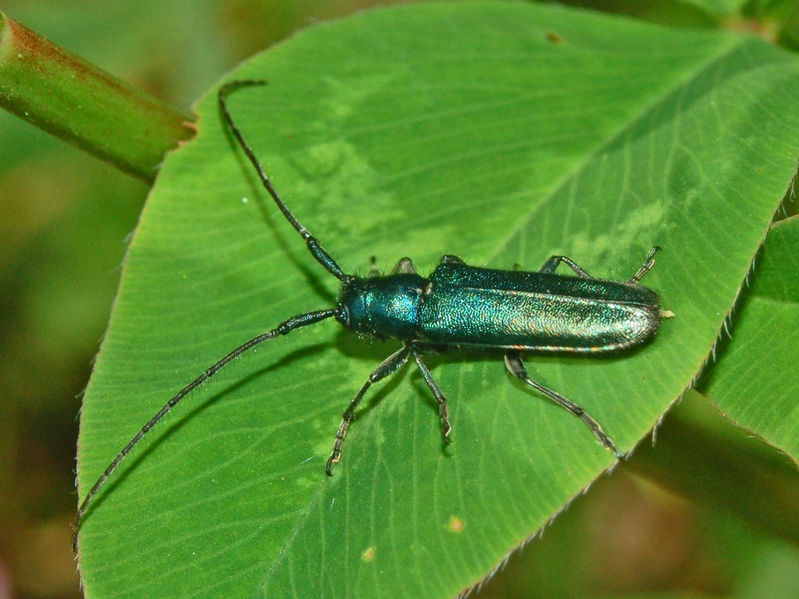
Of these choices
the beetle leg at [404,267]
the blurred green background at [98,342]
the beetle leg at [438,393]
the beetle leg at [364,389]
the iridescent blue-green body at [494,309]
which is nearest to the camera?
the beetle leg at [438,393]

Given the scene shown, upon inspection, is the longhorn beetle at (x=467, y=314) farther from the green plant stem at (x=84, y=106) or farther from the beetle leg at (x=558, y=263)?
the green plant stem at (x=84, y=106)

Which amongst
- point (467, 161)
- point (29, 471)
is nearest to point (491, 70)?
point (467, 161)

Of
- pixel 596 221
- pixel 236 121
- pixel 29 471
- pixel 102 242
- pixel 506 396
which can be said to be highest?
pixel 236 121

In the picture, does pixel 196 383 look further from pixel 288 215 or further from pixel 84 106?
pixel 84 106

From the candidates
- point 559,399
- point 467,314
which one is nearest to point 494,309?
point 467,314

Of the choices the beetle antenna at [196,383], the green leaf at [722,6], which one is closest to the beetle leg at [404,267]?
the beetle antenna at [196,383]

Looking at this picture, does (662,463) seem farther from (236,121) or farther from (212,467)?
(236,121)

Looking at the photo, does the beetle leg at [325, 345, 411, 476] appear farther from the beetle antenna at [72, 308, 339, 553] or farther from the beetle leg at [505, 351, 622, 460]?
the beetle leg at [505, 351, 622, 460]
